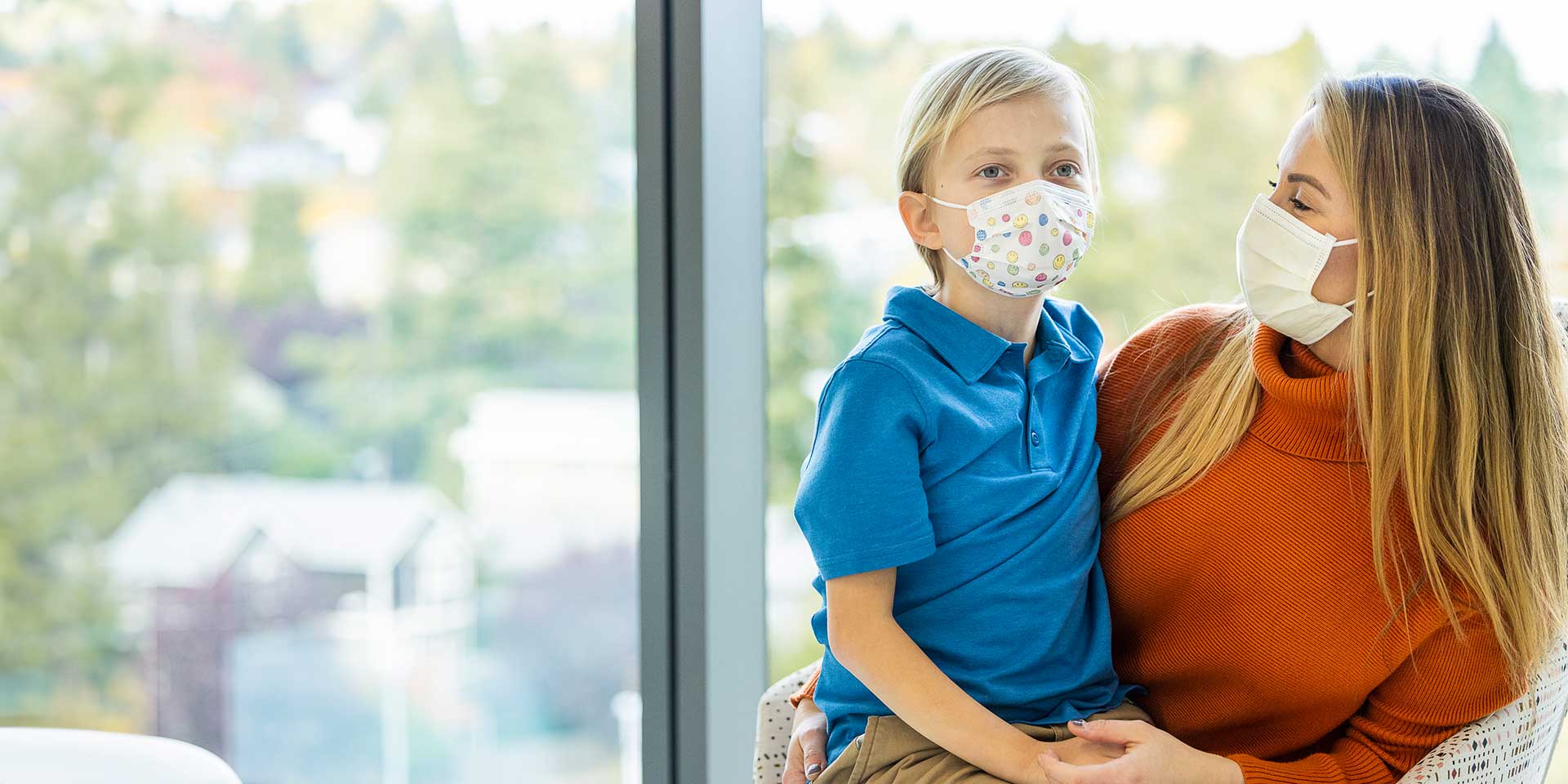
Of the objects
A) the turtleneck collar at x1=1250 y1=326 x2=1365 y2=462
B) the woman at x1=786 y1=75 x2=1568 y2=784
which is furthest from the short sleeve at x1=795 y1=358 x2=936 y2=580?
the turtleneck collar at x1=1250 y1=326 x2=1365 y2=462

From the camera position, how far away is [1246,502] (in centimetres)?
123

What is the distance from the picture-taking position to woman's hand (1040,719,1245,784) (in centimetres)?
108

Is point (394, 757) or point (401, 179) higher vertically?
point (401, 179)

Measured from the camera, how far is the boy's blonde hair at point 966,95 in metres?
1.18

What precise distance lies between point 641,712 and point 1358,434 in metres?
1.04

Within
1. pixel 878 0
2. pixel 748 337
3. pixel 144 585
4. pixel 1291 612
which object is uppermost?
pixel 878 0

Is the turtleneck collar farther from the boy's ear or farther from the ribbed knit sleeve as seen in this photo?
the boy's ear

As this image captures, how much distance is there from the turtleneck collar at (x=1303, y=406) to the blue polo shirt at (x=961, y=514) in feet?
0.71

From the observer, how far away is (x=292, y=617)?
4.54 meters

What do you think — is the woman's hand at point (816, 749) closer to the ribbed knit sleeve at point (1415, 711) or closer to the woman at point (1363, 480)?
the woman at point (1363, 480)

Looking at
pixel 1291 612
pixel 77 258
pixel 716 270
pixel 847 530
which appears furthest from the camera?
pixel 77 258

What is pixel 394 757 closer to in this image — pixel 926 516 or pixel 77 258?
pixel 77 258

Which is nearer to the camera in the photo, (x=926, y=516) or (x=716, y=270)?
(x=926, y=516)

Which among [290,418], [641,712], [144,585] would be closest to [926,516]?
[641,712]
